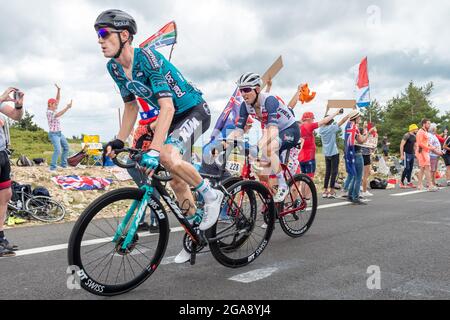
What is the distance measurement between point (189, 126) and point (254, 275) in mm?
1501

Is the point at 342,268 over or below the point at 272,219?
below

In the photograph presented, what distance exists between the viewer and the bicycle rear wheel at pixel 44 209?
728cm

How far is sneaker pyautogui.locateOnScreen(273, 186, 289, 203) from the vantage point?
5.23 meters

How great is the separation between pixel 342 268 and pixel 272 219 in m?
0.90

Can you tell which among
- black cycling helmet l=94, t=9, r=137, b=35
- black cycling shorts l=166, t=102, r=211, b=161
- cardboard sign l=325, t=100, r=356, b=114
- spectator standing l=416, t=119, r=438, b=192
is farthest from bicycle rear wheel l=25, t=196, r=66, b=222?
spectator standing l=416, t=119, r=438, b=192

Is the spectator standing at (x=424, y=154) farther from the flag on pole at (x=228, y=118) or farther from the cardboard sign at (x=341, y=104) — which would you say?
the flag on pole at (x=228, y=118)

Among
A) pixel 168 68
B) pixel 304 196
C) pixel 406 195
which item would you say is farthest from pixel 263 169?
pixel 406 195

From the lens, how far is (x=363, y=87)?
1502 centimetres

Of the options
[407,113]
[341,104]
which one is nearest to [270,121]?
[341,104]

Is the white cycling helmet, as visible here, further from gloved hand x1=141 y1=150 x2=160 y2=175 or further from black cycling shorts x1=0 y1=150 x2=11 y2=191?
black cycling shorts x1=0 y1=150 x2=11 y2=191

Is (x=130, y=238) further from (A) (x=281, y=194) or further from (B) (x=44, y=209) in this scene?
(B) (x=44, y=209)

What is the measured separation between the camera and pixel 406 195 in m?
11.1

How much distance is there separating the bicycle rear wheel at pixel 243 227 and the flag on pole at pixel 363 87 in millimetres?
11248

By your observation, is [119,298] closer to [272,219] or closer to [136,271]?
[136,271]
